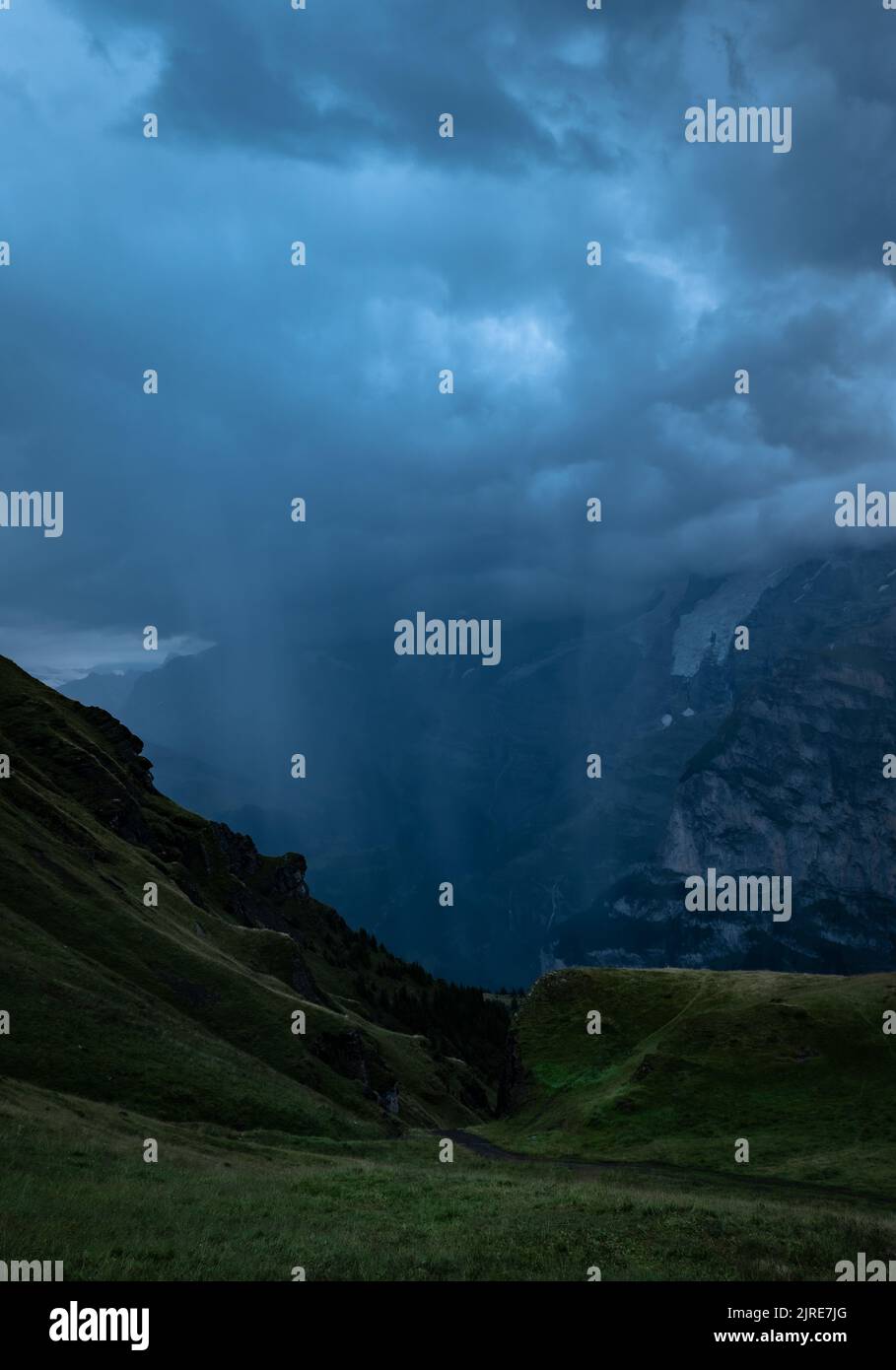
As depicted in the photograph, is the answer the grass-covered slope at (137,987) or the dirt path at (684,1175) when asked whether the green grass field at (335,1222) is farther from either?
the grass-covered slope at (137,987)

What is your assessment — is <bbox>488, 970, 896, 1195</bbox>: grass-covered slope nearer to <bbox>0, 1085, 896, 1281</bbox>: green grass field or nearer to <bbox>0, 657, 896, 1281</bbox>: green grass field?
<bbox>0, 657, 896, 1281</bbox>: green grass field

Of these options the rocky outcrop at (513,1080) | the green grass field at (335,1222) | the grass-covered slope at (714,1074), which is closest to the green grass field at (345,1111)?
the green grass field at (335,1222)

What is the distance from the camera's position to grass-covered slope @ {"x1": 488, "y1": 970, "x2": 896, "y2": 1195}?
64312 mm

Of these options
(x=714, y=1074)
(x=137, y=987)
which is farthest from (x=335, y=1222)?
(x=714, y=1074)

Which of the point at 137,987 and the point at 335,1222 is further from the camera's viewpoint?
the point at 137,987

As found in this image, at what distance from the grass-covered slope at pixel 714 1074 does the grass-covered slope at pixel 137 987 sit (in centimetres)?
1641

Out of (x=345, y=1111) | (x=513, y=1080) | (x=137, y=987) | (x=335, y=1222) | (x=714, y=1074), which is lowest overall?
(x=345, y=1111)

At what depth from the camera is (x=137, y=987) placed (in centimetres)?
7688

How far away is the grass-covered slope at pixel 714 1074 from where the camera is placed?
211 ft

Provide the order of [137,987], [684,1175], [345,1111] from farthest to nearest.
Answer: [345,1111], [137,987], [684,1175]

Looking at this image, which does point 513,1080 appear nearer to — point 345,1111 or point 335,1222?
point 345,1111

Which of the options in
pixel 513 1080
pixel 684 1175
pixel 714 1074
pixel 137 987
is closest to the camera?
pixel 684 1175

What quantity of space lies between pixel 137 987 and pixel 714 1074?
4712 cm
